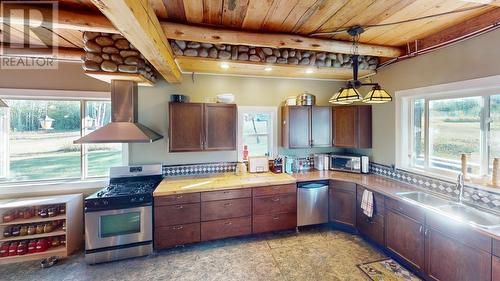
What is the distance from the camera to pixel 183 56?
2.79 metres

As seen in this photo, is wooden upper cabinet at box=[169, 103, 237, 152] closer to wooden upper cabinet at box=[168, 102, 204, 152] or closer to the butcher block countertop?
wooden upper cabinet at box=[168, 102, 204, 152]

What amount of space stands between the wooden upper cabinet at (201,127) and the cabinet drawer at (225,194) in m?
0.76

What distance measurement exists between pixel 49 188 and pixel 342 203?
4506 mm

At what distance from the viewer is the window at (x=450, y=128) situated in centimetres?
240

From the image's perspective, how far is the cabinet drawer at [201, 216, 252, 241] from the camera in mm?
3123

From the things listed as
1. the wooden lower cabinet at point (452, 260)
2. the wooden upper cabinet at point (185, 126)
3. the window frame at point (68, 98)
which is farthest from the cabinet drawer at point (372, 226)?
the window frame at point (68, 98)

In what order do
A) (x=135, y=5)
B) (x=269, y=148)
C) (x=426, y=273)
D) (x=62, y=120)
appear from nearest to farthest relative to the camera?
(x=135, y=5) < (x=426, y=273) < (x=62, y=120) < (x=269, y=148)

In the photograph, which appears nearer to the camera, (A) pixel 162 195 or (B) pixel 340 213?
(A) pixel 162 195

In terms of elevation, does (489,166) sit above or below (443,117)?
below

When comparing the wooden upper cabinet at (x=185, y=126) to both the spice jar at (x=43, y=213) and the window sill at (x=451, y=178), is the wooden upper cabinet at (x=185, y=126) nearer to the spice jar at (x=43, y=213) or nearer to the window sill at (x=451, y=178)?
the spice jar at (x=43, y=213)

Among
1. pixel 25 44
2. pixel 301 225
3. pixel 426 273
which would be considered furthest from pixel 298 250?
pixel 25 44

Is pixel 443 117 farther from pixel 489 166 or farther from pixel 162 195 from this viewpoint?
pixel 162 195

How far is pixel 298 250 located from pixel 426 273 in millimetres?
1428

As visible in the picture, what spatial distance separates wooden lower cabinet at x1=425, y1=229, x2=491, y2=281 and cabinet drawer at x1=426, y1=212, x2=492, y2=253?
0.13 feet
